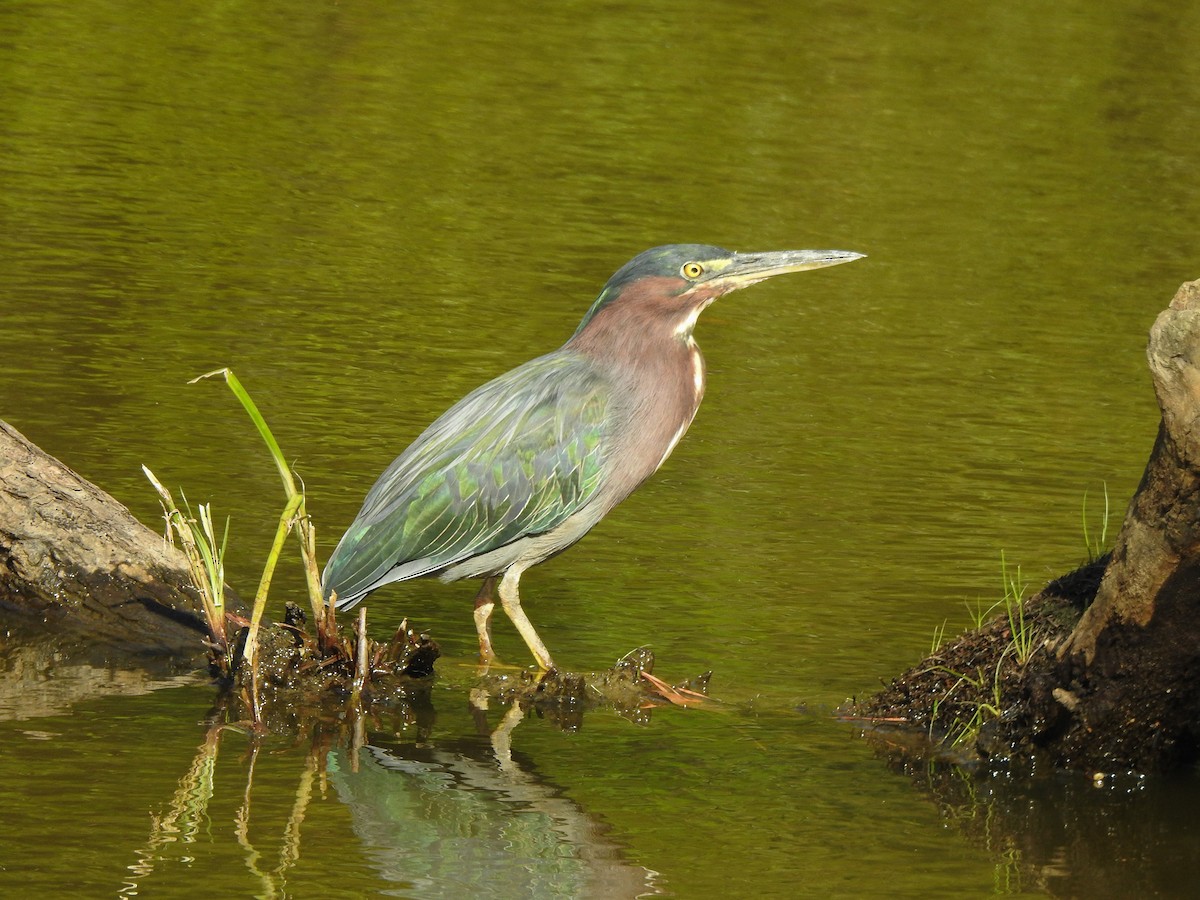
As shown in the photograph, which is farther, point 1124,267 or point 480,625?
point 1124,267

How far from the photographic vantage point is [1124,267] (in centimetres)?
1525

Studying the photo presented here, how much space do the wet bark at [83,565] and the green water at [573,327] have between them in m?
0.33

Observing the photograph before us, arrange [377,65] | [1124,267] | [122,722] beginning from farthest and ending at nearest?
[377,65]
[1124,267]
[122,722]

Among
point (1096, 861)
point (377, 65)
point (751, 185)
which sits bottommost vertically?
point (1096, 861)

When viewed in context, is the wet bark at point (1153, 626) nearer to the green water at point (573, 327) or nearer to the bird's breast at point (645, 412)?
the green water at point (573, 327)

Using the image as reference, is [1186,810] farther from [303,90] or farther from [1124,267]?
[303,90]

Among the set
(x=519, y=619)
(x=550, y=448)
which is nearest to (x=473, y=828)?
(x=519, y=619)

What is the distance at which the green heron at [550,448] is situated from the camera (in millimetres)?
6984

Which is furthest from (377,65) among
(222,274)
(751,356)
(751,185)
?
(751,356)

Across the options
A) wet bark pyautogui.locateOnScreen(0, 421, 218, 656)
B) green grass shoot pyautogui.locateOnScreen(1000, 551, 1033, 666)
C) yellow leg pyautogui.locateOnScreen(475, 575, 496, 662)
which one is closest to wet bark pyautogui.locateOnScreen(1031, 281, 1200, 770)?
green grass shoot pyautogui.locateOnScreen(1000, 551, 1033, 666)

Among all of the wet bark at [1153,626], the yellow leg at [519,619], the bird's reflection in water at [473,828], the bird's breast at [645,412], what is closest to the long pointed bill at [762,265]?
the bird's breast at [645,412]

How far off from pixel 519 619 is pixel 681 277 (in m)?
1.29

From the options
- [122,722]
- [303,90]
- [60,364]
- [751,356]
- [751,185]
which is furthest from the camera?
[303,90]

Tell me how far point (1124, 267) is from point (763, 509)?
669 cm
